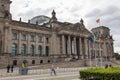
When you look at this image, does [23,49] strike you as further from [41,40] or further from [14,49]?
[41,40]

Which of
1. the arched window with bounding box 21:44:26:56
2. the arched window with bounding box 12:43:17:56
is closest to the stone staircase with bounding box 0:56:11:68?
the arched window with bounding box 12:43:17:56

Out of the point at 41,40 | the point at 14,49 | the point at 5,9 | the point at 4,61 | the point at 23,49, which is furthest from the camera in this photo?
the point at 41,40

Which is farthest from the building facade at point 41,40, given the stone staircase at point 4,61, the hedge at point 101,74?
the hedge at point 101,74

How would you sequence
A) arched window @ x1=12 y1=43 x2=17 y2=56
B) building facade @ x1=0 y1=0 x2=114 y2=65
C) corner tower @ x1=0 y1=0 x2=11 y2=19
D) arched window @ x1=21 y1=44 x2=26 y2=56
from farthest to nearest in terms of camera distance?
arched window @ x1=21 y1=44 x2=26 y2=56
arched window @ x1=12 y1=43 x2=17 y2=56
building facade @ x1=0 y1=0 x2=114 y2=65
corner tower @ x1=0 y1=0 x2=11 y2=19

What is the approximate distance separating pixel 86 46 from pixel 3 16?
4310 cm

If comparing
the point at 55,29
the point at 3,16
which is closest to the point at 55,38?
the point at 55,29

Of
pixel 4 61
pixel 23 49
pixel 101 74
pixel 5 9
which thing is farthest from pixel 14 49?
pixel 101 74

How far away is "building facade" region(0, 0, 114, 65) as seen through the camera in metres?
67.2

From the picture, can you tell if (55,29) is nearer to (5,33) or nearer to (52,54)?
(52,54)

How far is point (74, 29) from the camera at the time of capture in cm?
8769

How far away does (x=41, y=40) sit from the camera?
8056cm

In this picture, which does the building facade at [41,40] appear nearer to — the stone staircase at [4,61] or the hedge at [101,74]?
the stone staircase at [4,61]

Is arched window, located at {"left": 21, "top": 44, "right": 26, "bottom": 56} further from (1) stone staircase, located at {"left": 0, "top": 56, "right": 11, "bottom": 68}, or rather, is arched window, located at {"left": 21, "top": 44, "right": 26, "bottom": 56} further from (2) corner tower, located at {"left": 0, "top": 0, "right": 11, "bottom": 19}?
(2) corner tower, located at {"left": 0, "top": 0, "right": 11, "bottom": 19}

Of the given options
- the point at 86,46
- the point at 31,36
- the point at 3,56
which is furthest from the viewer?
the point at 86,46
